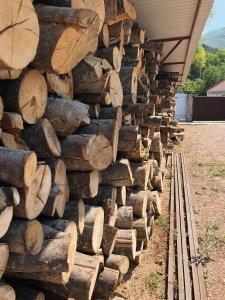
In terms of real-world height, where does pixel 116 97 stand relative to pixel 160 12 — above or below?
below

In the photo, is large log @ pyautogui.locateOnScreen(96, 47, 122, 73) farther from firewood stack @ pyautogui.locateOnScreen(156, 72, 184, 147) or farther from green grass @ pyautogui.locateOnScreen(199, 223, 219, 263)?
firewood stack @ pyautogui.locateOnScreen(156, 72, 184, 147)

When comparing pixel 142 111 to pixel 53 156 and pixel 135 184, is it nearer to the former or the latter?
pixel 135 184

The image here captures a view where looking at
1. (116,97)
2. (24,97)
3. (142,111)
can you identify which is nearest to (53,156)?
(24,97)

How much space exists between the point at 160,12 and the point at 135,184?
8.73 ft

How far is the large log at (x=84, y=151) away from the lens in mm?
3123

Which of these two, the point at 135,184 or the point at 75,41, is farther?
the point at 135,184

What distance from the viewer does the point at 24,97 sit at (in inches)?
104

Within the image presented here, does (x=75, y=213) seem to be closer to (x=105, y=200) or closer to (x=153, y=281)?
(x=105, y=200)

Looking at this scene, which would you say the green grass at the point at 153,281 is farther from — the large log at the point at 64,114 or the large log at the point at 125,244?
the large log at the point at 64,114

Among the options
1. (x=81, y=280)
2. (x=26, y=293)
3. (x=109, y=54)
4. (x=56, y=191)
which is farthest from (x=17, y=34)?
(x=81, y=280)

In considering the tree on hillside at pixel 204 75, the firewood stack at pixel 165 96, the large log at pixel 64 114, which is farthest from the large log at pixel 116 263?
the tree on hillside at pixel 204 75

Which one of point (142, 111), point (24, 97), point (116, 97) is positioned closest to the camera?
point (24, 97)

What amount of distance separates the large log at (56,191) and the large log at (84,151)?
0.46ft

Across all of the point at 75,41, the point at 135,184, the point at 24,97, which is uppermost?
the point at 75,41
